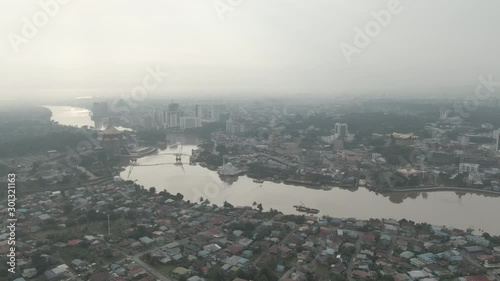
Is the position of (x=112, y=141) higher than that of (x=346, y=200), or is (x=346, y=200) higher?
(x=112, y=141)

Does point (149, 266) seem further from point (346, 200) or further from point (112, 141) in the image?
point (112, 141)

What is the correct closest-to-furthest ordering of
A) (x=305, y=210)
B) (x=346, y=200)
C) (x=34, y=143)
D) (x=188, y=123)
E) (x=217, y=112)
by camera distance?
(x=305, y=210) < (x=346, y=200) < (x=34, y=143) < (x=188, y=123) < (x=217, y=112)

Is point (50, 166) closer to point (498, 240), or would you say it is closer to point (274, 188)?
point (274, 188)

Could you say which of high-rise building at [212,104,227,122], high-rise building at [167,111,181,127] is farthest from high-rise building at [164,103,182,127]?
high-rise building at [212,104,227,122]

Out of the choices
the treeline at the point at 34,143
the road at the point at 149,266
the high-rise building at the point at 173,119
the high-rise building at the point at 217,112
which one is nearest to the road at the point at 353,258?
the road at the point at 149,266

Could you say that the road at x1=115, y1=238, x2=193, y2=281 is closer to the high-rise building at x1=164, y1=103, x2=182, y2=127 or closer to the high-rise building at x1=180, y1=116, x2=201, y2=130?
the high-rise building at x1=180, y1=116, x2=201, y2=130

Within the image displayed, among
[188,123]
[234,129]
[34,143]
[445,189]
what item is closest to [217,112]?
[188,123]

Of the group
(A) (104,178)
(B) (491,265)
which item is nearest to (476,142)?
(B) (491,265)
